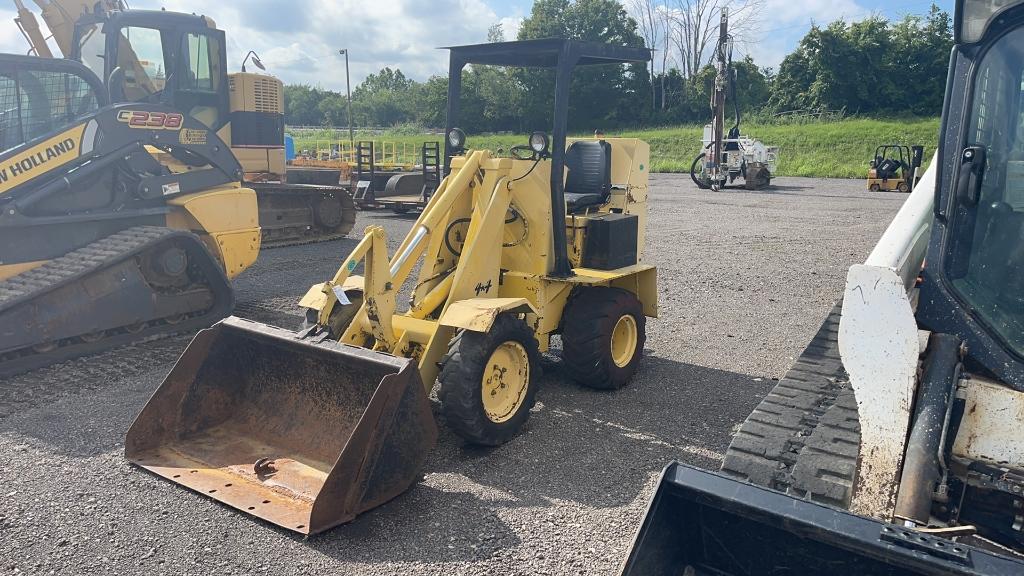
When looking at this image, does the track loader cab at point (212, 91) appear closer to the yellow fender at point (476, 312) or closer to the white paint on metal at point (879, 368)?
the yellow fender at point (476, 312)

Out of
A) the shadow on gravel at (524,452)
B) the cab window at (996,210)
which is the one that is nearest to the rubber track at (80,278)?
the shadow on gravel at (524,452)

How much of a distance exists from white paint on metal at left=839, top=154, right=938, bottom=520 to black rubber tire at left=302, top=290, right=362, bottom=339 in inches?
130

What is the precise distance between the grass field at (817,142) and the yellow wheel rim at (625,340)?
24766mm

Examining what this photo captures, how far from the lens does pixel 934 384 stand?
7.66ft

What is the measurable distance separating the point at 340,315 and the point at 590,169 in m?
2.34

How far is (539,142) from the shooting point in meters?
5.13

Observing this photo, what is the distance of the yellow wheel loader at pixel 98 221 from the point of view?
6234mm

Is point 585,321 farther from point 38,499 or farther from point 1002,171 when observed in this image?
point 38,499

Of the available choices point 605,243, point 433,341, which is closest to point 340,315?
point 433,341

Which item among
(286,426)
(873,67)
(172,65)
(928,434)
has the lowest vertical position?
(286,426)

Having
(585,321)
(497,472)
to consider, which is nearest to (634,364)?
(585,321)

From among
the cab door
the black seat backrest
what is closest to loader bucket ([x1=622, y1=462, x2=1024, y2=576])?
the black seat backrest

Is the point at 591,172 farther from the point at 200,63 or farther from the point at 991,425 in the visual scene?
the point at 200,63

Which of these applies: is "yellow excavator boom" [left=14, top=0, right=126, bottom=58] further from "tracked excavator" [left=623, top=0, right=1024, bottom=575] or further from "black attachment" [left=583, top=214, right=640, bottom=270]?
"tracked excavator" [left=623, top=0, right=1024, bottom=575]
